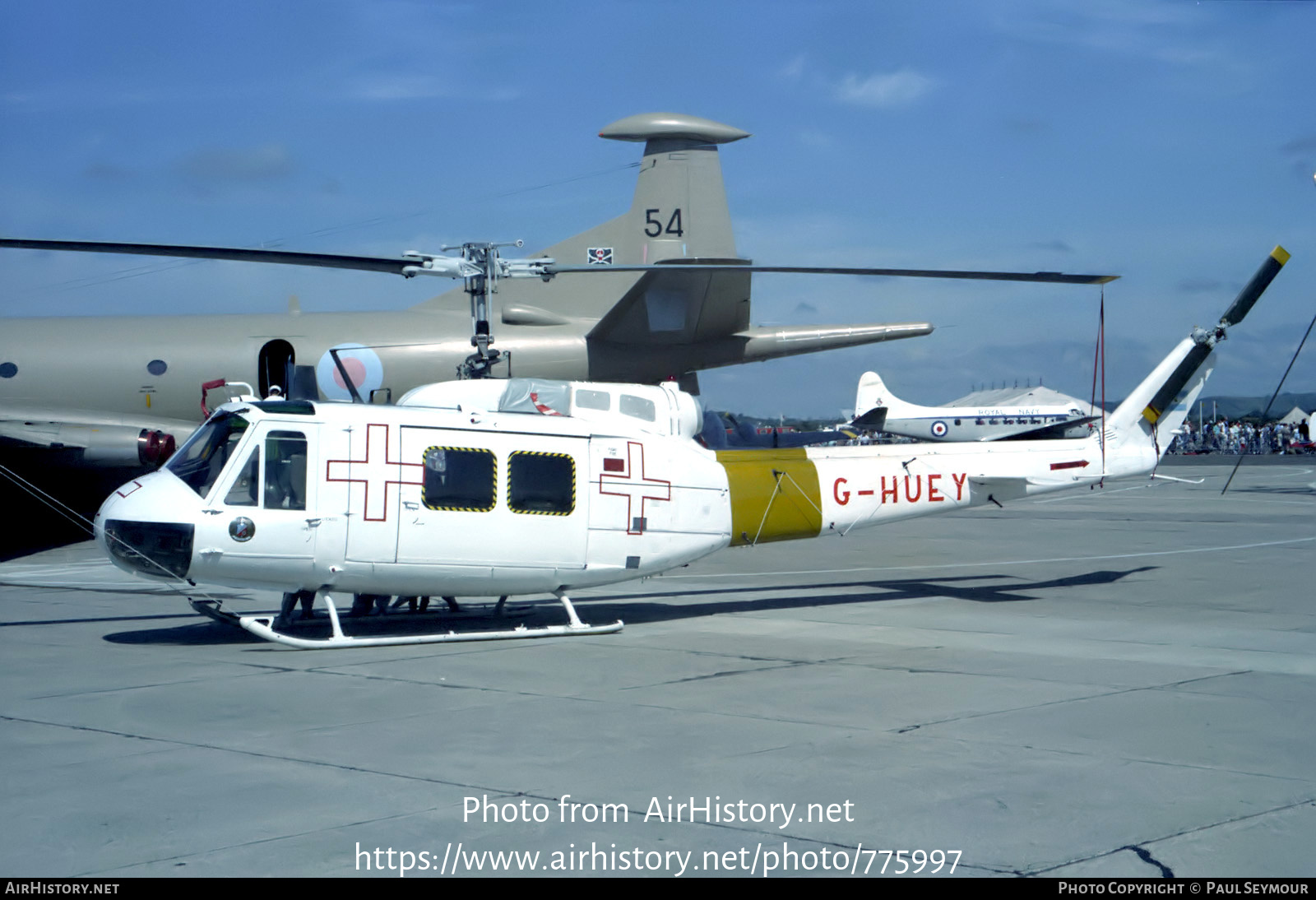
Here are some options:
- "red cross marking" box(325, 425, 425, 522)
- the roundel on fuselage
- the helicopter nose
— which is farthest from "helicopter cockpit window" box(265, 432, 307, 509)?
the roundel on fuselage

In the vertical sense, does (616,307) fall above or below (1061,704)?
above

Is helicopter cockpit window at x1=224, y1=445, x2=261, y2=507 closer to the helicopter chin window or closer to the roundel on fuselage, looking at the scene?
the helicopter chin window

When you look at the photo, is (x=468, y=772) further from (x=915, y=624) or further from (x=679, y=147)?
(x=679, y=147)

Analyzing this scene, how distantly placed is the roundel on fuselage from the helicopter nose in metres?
10.4

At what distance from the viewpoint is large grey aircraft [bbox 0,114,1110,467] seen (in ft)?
63.3

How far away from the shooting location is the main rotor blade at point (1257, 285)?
41.0ft

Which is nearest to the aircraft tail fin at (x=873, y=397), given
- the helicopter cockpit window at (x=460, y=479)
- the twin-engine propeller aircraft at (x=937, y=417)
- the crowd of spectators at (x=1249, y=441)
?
the twin-engine propeller aircraft at (x=937, y=417)

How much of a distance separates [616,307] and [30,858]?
14.8 metres

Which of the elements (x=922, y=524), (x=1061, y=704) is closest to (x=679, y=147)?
(x=922, y=524)

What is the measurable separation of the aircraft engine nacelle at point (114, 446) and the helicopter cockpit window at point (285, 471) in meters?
10.4

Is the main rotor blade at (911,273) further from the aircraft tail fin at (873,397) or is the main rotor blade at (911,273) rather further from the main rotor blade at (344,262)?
the aircraft tail fin at (873,397)

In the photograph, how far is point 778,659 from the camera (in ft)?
30.2

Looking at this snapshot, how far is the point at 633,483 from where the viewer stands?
10.9m

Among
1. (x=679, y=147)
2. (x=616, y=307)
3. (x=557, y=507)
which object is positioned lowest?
(x=557, y=507)
